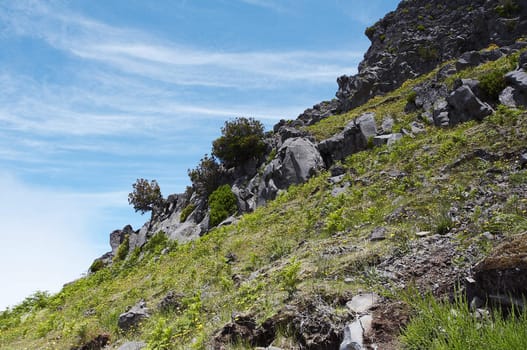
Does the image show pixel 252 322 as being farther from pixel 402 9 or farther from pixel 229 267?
pixel 402 9

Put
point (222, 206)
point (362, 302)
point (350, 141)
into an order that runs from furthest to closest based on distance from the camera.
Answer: point (222, 206), point (350, 141), point (362, 302)

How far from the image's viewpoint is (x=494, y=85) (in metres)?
17.5

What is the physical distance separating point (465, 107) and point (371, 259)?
14400 millimetres

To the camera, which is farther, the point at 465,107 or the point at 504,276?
the point at 465,107

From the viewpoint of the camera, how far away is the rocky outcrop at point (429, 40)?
37125 millimetres

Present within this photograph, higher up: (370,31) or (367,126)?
(370,31)

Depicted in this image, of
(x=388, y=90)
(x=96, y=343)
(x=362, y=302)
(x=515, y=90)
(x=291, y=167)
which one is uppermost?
(x=388, y=90)

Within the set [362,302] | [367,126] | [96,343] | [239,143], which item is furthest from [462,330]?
[239,143]

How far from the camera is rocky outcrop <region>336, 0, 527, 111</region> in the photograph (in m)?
37.1

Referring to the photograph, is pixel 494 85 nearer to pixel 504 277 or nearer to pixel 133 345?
pixel 504 277

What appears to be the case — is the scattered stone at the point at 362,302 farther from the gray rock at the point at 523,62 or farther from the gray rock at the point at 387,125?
the gray rock at the point at 387,125

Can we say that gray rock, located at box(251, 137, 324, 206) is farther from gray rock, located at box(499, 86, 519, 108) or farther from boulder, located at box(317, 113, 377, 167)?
gray rock, located at box(499, 86, 519, 108)

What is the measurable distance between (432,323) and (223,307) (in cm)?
498

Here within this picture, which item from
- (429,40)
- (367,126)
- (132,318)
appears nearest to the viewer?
(132,318)
